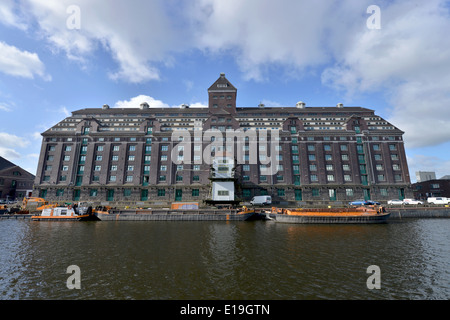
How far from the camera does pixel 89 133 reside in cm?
6862

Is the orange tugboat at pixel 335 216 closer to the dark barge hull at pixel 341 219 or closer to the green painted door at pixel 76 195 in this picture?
the dark barge hull at pixel 341 219

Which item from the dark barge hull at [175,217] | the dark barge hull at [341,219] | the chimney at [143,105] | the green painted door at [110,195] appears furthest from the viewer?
the chimney at [143,105]

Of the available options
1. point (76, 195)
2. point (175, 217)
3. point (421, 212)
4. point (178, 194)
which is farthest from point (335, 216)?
point (76, 195)

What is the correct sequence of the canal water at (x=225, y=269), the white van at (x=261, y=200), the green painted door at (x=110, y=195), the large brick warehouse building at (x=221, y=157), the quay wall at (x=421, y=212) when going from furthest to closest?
the green painted door at (x=110, y=195), the large brick warehouse building at (x=221, y=157), the white van at (x=261, y=200), the quay wall at (x=421, y=212), the canal water at (x=225, y=269)

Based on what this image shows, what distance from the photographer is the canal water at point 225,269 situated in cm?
1150

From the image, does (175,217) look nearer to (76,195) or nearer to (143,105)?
(76,195)

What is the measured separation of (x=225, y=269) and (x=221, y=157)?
148 ft

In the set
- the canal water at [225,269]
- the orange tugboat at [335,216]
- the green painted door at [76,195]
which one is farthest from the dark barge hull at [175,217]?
the green painted door at [76,195]

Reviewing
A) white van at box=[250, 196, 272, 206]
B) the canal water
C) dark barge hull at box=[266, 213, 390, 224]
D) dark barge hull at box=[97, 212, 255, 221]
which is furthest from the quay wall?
dark barge hull at box=[97, 212, 255, 221]

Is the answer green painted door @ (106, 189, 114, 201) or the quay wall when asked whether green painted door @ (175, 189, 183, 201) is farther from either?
the quay wall

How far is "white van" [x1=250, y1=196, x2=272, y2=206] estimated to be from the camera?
57.4 metres

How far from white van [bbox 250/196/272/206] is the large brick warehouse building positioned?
3955mm

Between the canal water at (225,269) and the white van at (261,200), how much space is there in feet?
109
